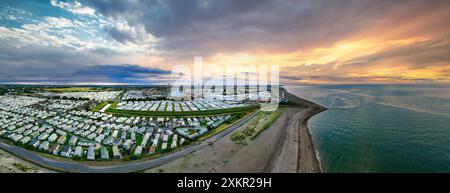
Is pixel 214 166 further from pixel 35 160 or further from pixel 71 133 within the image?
pixel 71 133

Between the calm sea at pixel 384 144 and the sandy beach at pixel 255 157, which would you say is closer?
the sandy beach at pixel 255 157

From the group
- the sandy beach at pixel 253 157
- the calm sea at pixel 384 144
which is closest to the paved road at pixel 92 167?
the sandy beach at pixel 253 157

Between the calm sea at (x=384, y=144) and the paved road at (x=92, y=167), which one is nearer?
the paved road at (x=92, y=167)

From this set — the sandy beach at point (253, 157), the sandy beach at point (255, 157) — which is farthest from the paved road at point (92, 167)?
the sandy beach at point (255, 157)

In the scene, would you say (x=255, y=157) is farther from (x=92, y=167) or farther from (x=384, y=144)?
(x=384, y=144)

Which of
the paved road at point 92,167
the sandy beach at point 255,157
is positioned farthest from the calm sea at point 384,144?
the paved road at point 92,167

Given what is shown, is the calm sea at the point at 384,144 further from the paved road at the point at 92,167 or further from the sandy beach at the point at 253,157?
the paved road at the point at 92,167

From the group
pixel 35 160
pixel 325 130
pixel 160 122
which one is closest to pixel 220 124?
pixel 160 122

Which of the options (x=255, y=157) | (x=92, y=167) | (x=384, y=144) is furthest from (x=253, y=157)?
(x=384, y=144)

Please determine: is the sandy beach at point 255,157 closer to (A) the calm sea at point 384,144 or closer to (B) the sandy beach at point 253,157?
(B) the sandy beach at point 253,157

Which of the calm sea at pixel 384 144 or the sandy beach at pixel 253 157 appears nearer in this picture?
the sandy beach at pixel 253 157

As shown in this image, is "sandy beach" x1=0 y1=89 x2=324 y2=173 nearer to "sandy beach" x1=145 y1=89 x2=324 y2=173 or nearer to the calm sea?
"sandy beach" x1=145 y1=89 x2=324 y2=173

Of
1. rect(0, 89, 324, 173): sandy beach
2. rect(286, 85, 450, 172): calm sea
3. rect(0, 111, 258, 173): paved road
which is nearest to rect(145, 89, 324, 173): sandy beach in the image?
rect(0, 89, 324, 173): sandy beach
